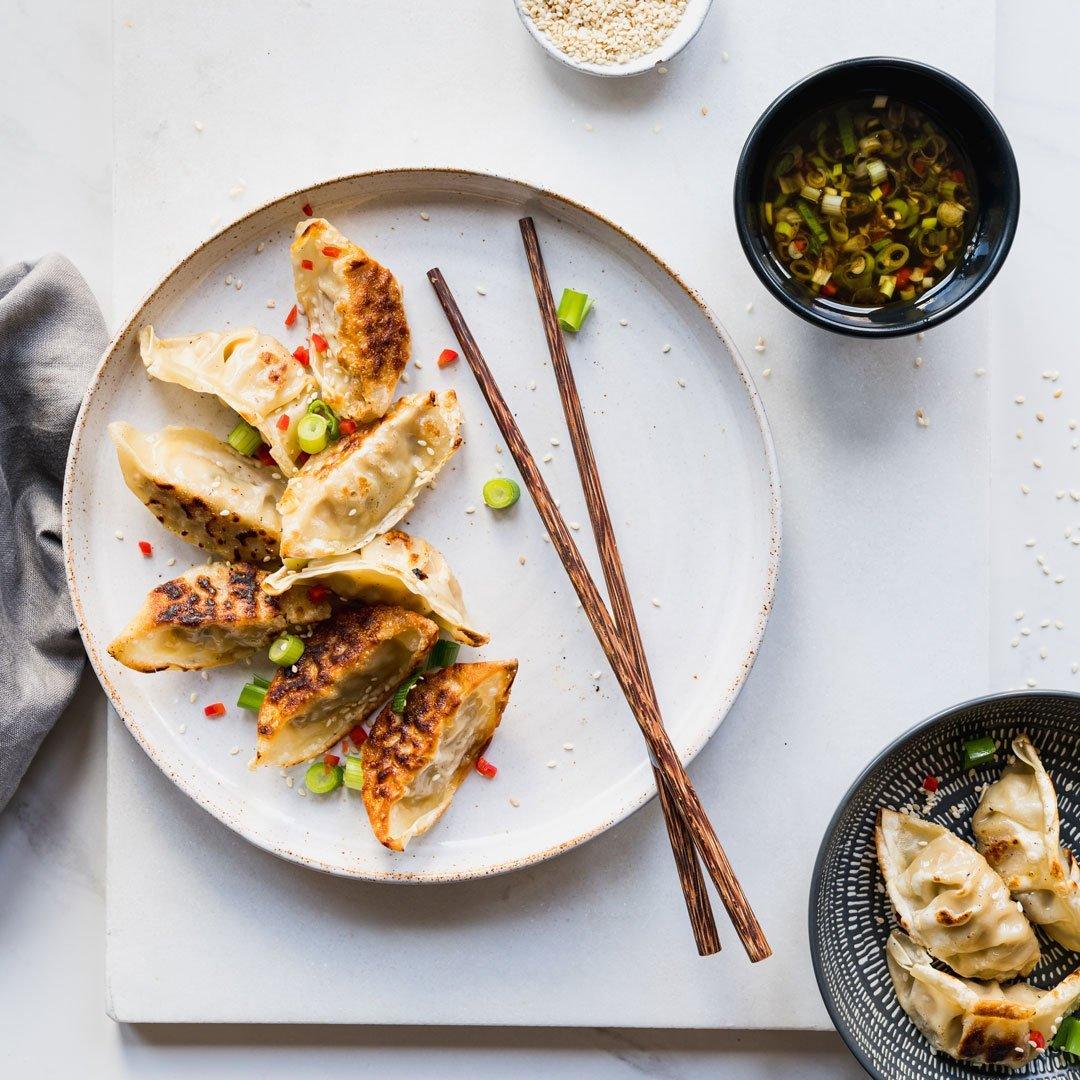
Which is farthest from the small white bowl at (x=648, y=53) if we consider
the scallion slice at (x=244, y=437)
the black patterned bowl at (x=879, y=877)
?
the black patterned bowl at (x=879, y=877)

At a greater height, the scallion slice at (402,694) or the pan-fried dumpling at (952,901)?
the scallion slice at (402,694)

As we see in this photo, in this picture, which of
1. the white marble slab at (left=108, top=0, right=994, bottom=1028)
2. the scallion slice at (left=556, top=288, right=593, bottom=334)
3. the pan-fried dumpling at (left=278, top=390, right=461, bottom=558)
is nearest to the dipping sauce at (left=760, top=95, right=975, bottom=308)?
the white marble slab at (left=108, top=0, right=994, bottom=1028)

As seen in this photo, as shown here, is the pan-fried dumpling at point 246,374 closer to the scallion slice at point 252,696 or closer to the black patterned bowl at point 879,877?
the scallion slice at point 252,696

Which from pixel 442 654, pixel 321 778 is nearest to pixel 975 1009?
pixel 442 654

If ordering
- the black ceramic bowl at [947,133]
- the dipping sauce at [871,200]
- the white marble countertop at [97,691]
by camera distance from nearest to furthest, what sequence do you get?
the black ceramic bowl at [947,133] → the dipping sauce at [871,200] → the white marble countertop at [97,691]

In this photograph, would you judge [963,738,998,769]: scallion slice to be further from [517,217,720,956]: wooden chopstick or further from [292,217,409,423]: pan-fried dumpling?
[292,217,409,423]: pan-fried dumpling

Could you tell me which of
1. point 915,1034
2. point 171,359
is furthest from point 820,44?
point 915,1034
